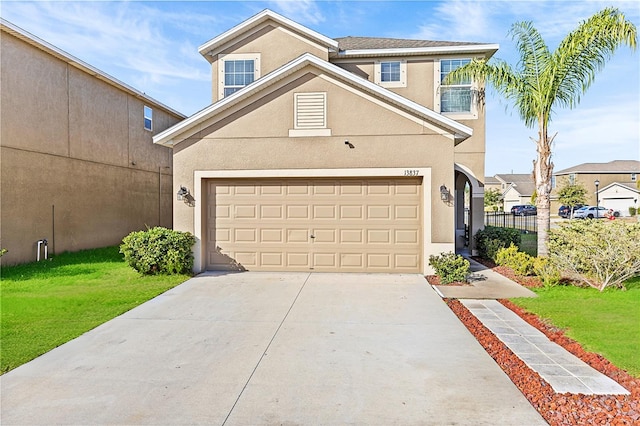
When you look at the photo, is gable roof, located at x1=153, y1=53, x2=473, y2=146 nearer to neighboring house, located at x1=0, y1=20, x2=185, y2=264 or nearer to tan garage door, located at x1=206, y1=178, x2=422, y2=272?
tan garage door, located at x1=206, y1=178, x2=422, y2=272

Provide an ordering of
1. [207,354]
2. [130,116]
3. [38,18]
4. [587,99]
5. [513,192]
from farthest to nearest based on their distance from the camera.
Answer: [513,192] < [130,116] < [38,18] < [587,99] < [207,354]

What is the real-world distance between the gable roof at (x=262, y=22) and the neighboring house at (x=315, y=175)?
15.2 feet

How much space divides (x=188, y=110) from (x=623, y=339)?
22.4 metres

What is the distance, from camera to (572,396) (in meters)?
3.84

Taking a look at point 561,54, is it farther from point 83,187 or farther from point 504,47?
point 83,187

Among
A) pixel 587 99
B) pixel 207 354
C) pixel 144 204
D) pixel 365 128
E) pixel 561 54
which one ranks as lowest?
pixel 207 354

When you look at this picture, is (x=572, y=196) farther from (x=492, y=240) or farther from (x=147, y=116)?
(x=147, y=116)

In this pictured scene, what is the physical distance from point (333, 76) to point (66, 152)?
9932mm

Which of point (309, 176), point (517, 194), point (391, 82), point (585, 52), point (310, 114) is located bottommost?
point (309, 176)

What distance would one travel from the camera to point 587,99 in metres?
10.3

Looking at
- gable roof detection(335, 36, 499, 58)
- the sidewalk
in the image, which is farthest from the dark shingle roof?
the sidewalk

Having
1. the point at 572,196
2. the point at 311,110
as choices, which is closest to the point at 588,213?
the point at 572,196

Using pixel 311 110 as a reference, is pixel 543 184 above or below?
below

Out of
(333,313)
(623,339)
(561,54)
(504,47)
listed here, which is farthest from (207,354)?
(504,47)
